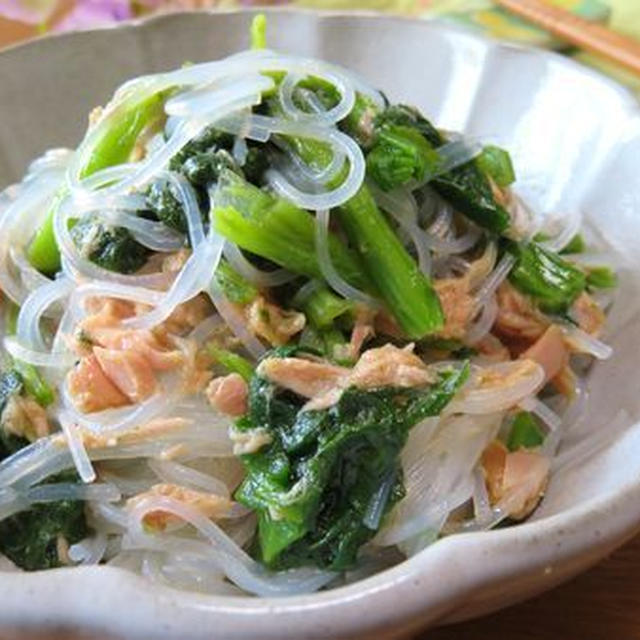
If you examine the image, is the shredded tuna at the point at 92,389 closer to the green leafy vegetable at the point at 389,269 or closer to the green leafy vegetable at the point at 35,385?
the green leafy vegetable at the point at 35,385

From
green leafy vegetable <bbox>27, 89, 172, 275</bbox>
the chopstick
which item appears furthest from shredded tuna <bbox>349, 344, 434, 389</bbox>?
the chopstick

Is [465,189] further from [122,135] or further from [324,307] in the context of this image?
[122,135]

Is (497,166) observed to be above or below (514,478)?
above

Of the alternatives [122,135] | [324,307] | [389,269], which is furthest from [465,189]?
[122,135]

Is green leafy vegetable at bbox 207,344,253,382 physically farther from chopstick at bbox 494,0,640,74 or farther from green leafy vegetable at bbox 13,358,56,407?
chopstick at bbox 494,0,640,74

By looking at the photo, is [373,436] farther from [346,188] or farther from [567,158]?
[567,158]

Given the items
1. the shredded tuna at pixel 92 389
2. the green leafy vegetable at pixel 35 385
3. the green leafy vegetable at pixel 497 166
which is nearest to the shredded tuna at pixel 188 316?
the shredded tuna at pixel 92 389

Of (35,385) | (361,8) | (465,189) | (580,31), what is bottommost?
(361,8)
